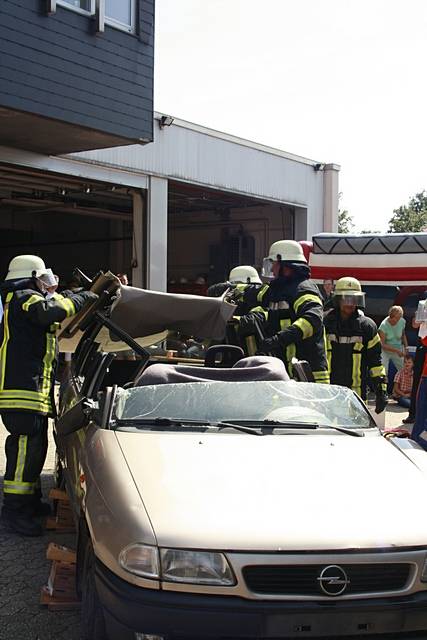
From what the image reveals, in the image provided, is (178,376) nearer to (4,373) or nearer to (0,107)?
(4,373)

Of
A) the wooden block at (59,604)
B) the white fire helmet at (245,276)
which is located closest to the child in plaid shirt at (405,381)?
the white fire helmet at (245,276)

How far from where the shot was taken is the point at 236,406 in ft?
13.2

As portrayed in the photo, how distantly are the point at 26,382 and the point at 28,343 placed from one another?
29cm

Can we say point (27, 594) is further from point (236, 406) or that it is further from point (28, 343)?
point (28, 343)

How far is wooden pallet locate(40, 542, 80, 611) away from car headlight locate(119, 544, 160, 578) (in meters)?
1.27

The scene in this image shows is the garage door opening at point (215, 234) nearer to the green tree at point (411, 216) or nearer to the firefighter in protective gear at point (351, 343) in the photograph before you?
the firefighter in protective gear at point (351, 343)

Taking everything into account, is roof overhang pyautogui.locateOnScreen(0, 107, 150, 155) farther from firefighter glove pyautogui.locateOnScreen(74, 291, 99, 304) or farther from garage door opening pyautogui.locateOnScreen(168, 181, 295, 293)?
garage door opening pyautogui.locateOnScreen(168, 181, 295, 293)

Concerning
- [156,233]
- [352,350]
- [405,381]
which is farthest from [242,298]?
[156,233]

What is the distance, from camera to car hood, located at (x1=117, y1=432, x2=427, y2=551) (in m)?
2.81

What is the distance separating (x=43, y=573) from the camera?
448cm

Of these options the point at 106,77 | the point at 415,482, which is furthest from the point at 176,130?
the point at 415,482

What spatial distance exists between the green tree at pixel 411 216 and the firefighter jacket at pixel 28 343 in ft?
156

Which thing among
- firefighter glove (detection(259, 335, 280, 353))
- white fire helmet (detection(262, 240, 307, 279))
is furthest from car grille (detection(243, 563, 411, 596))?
white fire helmet (detection(262, 240, 307, 279))

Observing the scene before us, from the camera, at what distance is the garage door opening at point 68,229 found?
1895 cm
